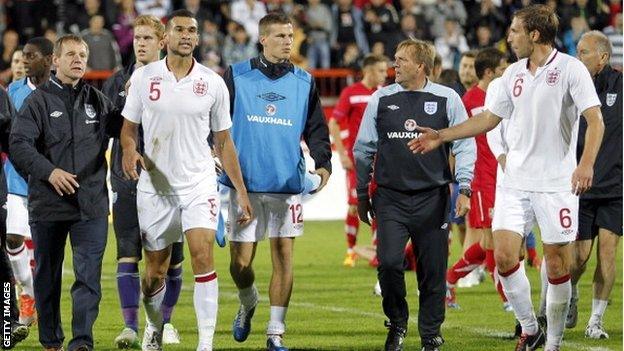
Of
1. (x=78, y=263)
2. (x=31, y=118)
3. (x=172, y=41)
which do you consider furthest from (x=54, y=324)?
(x=172, y=41)

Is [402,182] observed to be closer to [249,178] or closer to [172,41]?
[249,178]

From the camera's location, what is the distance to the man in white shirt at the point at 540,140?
30.2 feet

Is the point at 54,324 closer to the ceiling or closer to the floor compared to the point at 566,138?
closer to the floor

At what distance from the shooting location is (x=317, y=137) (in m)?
10.2

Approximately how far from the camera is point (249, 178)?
1005cm

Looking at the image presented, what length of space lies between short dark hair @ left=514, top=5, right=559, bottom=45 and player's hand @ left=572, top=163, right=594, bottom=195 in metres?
0.96

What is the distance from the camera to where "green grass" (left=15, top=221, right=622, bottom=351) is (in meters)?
10.5

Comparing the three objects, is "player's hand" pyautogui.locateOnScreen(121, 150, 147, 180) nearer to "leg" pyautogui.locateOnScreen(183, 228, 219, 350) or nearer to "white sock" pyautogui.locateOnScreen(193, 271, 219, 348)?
"leg" pyautogui.locateOnScreen(183, 228, 219, 350)

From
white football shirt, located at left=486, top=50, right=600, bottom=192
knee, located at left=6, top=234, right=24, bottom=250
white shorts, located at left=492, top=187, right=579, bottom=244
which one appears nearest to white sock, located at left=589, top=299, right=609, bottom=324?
white shorts, located at left=492, top=187, right=579, bottom=244

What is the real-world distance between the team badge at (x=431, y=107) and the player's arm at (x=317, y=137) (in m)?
0.81

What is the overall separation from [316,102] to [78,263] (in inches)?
81.5

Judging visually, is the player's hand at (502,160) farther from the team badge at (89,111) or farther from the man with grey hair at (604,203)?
the team badge at (89,111)

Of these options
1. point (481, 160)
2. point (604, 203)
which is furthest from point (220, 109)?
point (481, 160)

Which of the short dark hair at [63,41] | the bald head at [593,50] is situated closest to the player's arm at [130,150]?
the short dark hair at [63,41]
